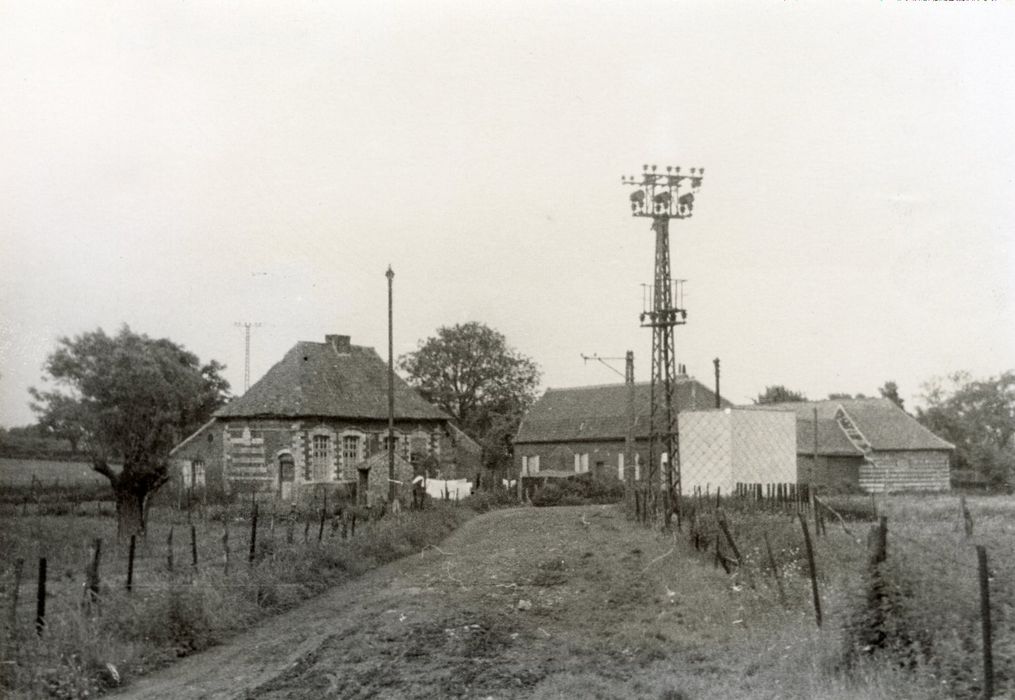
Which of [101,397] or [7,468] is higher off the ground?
[101,397]

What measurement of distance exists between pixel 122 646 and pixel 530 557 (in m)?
9.24

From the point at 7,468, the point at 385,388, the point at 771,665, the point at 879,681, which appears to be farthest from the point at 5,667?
the point at 385,388

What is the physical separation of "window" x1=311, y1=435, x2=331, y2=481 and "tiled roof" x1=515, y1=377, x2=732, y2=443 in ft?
54.5

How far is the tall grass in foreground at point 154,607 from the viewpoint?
32.9 feet

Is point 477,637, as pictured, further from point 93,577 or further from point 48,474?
point 48,474

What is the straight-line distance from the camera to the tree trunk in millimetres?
20188

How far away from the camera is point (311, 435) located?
39219 millimetres

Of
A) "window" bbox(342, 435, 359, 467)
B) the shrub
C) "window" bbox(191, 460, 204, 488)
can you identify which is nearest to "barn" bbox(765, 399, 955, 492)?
the shrub

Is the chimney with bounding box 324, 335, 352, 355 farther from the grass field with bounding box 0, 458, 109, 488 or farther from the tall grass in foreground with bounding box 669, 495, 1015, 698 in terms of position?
the tall grass in foreground with bounding box 669, 495, 1015, 698

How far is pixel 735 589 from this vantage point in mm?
13469

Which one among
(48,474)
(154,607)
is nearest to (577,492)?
(48,474)

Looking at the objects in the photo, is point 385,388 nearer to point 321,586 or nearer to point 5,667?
point 321,586

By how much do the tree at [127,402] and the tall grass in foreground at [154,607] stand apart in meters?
1.67

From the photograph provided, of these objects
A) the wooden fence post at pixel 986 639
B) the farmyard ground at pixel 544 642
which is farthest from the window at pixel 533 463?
the wooden fence post at pixel 986 639
